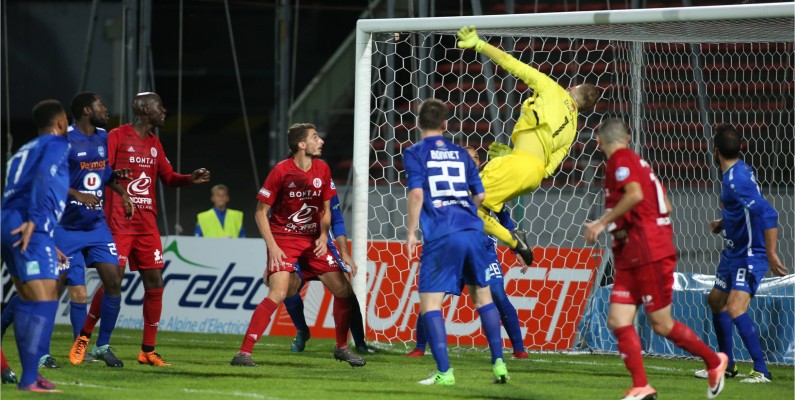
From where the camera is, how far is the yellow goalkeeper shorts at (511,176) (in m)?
9.68

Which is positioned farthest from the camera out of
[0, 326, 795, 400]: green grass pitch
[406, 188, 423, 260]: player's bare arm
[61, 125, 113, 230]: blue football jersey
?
[61, 125, 113, 230]: blue football jersey

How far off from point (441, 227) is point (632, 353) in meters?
1.52

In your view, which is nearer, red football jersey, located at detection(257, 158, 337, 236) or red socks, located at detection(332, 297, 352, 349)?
red football jersey, located at detection(257, 158, 337, 236)

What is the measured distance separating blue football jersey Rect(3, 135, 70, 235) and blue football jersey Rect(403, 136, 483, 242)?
7.26 ft

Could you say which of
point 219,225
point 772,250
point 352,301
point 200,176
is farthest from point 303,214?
point 219,225

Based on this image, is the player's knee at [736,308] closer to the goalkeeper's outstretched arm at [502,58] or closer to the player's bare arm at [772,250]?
the player's bare arm at [772,250]

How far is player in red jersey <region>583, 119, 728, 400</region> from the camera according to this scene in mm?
7504

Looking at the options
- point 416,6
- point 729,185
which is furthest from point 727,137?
point 416,6

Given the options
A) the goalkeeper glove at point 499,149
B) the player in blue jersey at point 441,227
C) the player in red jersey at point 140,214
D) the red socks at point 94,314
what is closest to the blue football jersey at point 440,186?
the player in blue jersey at point 441,227

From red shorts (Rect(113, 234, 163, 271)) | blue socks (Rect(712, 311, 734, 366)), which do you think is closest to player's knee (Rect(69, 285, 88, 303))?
red shorts (Rect(113, 234, 163, 271))

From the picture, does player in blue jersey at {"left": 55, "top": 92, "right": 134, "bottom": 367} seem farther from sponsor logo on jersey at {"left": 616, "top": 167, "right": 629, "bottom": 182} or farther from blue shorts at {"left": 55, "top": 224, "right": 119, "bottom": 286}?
sponsor logo on jersey at {"left": 616, "top": 167, "right": 629, "bottom": 182}

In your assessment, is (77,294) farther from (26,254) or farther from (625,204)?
(625,204)

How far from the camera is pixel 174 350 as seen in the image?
38.3ft

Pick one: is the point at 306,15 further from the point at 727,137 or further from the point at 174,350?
the point at 727,137
